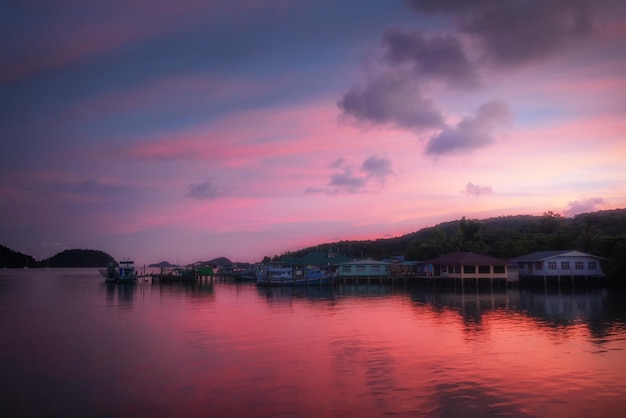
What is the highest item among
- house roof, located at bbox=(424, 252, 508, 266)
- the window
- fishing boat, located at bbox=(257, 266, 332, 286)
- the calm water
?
house roof, located at bbox=(424, 252, 508, 266)

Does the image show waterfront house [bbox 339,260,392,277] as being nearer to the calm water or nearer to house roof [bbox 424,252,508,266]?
house roof [bbox 424,252,508,266]

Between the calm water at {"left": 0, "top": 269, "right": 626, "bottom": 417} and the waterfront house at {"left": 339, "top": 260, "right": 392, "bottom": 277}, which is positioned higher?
the waterfront house at {"left": 339, "top": 260, "right": 392, "bottom": 277}

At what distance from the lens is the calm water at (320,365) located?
543 inches

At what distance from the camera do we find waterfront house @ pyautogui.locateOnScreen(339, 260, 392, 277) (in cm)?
7394

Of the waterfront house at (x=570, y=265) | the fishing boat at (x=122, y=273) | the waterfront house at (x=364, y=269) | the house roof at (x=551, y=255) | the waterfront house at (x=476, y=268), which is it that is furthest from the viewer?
the fishing boat at (x=122, y=273)

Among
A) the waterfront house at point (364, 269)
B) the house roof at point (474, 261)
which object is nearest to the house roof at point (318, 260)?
the waterfront house at point (364, 269)

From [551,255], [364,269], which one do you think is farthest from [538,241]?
[364,269]

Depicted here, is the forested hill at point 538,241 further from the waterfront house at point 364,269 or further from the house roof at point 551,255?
the waterfront house at point 364,269

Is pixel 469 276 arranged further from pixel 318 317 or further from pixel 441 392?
pixel 441 392

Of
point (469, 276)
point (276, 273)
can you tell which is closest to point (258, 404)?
point (469, 276)

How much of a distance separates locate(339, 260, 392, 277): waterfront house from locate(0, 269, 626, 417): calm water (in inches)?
1549

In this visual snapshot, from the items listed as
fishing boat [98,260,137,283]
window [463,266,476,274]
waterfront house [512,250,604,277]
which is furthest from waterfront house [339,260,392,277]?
fishing boat [98,260,137,283]

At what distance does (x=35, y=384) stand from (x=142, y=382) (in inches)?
137

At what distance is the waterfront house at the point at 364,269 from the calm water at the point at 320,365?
39335 mm
